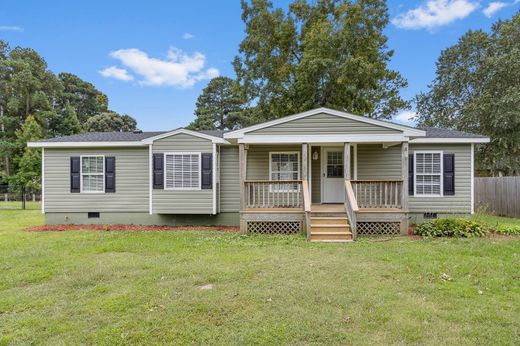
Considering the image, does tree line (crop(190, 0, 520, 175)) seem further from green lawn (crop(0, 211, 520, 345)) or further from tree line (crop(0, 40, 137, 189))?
tree line (crop(0, 40, 137, 189))

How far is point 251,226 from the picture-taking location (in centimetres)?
932

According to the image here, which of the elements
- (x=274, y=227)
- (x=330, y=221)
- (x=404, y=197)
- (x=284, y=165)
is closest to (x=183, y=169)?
(x=284, y=165)

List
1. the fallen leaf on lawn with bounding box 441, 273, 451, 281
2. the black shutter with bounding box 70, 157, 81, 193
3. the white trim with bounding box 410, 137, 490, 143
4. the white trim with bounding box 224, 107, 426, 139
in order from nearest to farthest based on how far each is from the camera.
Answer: the fallen leaf on lawn with bounding box 441, 273, 451, 281 → the white trim with bounding box 224, 107, 426, 139 → the white trim with bounding box 410, 137, 490, 143 → the black shutter with bounding box 70, 157, 81, 193

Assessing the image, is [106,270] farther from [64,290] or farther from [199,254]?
[199,254]

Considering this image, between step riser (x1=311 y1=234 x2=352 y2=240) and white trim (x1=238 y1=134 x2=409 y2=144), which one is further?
white trim (x1=238 y1=134 x2=409 y2=144)

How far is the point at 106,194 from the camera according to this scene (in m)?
11.1

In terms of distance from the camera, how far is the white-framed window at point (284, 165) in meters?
11.1

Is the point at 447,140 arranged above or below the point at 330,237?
above

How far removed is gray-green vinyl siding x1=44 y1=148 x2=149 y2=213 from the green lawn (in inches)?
151

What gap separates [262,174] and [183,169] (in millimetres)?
2640

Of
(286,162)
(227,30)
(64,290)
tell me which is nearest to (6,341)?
(64,290)

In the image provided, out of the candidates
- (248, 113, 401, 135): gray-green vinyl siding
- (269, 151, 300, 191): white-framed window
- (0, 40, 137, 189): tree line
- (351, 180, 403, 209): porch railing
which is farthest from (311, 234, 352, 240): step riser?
(0, 40, 137, 189): tree line

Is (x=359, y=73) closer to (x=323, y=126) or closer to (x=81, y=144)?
(x=323, y=126)

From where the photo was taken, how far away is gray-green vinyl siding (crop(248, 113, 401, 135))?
920 centimetres
